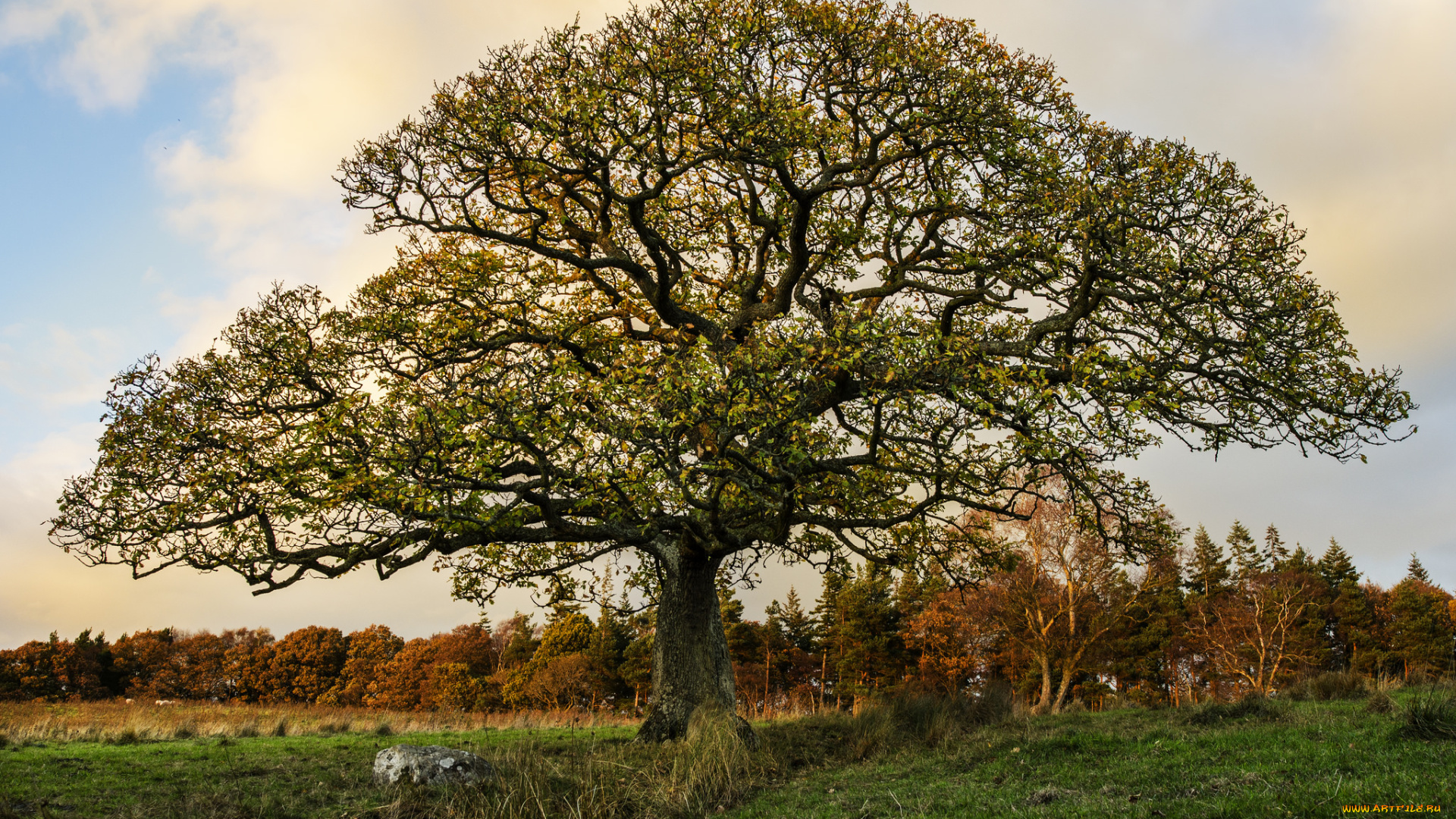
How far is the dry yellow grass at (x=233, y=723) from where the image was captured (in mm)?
16469

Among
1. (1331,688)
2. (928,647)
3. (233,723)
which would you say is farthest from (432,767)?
(928,647)

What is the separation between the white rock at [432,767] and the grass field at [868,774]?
25 cm

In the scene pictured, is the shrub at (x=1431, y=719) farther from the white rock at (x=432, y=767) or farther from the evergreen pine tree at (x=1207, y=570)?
the evergreen pine tree at (x=1207, y=570)

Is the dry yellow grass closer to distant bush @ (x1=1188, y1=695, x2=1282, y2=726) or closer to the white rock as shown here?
the white rock

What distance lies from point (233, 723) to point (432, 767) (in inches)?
571

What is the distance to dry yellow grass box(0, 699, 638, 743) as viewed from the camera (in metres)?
16.5

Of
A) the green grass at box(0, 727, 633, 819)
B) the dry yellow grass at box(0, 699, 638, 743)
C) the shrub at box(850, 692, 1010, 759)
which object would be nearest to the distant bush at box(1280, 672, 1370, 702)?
the shrub at box(850, 692, 1010, 759)

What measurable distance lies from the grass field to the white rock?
253mm

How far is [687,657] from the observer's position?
14500mm

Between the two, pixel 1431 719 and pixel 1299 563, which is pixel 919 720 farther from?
pixel 1299 563

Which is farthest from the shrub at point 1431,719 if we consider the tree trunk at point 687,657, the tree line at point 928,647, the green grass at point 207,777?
the tree line at point 928,647

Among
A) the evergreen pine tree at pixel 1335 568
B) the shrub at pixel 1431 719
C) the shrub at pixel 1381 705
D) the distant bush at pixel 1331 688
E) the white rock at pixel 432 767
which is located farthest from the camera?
the evergreen pine tree at pixel 1335 568

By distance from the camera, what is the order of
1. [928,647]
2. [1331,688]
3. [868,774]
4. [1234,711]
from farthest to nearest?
[928,647]
[1331,688]
[1234,711]
[868,774]

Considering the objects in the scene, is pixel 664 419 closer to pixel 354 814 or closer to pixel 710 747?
pixel 710 747
